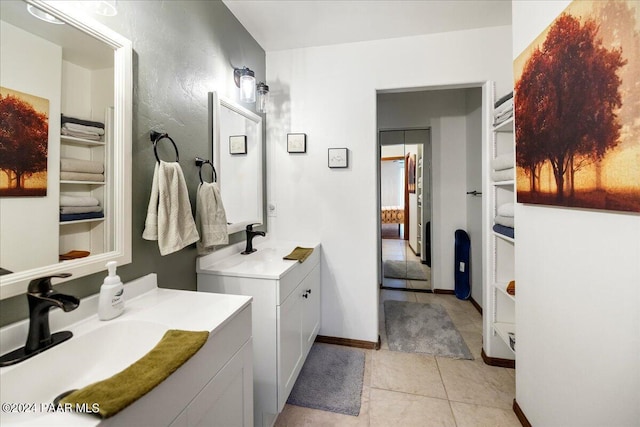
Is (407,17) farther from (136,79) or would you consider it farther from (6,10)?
(6,10)

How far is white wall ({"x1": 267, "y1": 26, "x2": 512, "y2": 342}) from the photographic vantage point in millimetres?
2178

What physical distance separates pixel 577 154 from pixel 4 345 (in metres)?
1.97

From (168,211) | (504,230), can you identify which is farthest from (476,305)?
(168,211)

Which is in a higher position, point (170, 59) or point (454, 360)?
point (170, 59)

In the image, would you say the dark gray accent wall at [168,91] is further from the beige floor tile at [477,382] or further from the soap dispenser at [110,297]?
the beige floor tile at [477,382]

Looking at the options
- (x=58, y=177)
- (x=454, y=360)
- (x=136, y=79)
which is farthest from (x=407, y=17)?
(x=454, y=360)

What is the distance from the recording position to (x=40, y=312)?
77 centimetres

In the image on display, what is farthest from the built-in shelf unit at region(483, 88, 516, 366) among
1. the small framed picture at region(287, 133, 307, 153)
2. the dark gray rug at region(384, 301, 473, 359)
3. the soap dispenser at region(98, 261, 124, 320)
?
the soap dispenser at region(98, 261, 124, 320)

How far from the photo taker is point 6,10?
77cm

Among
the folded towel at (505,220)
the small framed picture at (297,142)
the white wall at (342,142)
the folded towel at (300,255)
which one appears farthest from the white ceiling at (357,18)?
the folded towel at (300,255)

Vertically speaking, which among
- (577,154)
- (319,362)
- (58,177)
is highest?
(577,154)

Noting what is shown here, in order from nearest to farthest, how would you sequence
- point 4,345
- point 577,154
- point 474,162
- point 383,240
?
point 4,345 → point 577,154 → point 474,162 → point 383,240

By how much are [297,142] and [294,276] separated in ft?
3.93

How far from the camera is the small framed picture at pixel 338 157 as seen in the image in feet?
7.37
